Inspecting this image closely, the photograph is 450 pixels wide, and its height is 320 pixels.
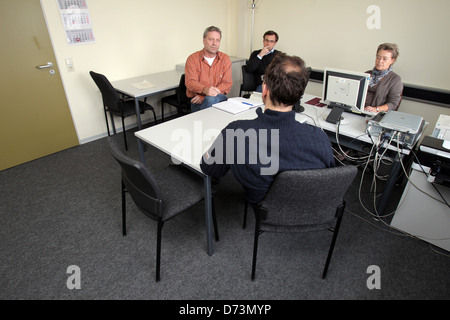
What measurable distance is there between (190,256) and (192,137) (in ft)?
2.71

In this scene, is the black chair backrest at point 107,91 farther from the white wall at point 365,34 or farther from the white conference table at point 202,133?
the white wall at point 365,34

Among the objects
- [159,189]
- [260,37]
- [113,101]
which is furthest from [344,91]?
[260,37]

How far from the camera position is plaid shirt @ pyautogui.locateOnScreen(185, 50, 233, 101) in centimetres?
285

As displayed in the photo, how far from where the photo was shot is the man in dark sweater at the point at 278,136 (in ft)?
4.00

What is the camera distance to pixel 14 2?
243cm

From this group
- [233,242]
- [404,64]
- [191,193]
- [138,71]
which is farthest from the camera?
[138,71]

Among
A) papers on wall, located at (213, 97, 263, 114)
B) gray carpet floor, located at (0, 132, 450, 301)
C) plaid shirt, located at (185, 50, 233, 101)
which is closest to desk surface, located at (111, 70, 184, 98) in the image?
plaid shirt, located at (185, 50, 233, 101)

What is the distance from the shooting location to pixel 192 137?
1.88 meters

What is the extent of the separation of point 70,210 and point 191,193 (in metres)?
1.25

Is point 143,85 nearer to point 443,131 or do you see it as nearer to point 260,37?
point 260,37

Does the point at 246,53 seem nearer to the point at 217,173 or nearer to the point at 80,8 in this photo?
the point at 80,8

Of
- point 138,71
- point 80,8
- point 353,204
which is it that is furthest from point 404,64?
point 80,8

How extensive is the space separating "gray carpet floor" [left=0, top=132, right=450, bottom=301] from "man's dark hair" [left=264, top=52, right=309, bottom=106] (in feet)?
3.75

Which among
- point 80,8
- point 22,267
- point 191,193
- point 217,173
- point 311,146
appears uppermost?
point 80,8
